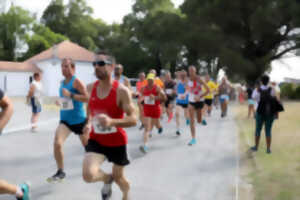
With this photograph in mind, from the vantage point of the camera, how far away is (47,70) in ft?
145

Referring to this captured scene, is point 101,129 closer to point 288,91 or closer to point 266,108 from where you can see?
point 266,108

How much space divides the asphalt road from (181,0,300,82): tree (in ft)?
94.9

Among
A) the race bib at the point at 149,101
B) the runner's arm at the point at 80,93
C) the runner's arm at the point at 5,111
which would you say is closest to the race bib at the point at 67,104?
the runner's arm at the point at 80,93

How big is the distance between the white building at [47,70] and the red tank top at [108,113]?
3980 centimetres

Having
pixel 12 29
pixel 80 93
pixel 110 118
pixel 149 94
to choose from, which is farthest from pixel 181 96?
pixel 12 29

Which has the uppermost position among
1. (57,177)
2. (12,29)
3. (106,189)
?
(12,29)

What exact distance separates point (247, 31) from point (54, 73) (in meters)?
23.8

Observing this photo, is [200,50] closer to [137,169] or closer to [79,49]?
[79,49]

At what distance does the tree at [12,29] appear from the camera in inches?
2482

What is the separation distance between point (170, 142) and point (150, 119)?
1117 mm

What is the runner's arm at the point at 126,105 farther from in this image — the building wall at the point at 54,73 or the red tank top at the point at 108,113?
the building wall at the point at 54,73

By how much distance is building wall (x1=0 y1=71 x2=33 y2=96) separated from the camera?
45691 millimetres

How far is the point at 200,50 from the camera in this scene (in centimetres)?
4100

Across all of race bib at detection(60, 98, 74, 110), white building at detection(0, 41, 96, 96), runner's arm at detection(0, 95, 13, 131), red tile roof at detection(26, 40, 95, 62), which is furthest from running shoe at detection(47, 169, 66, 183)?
red tile roof at detection(26, 40, 95, 62)
